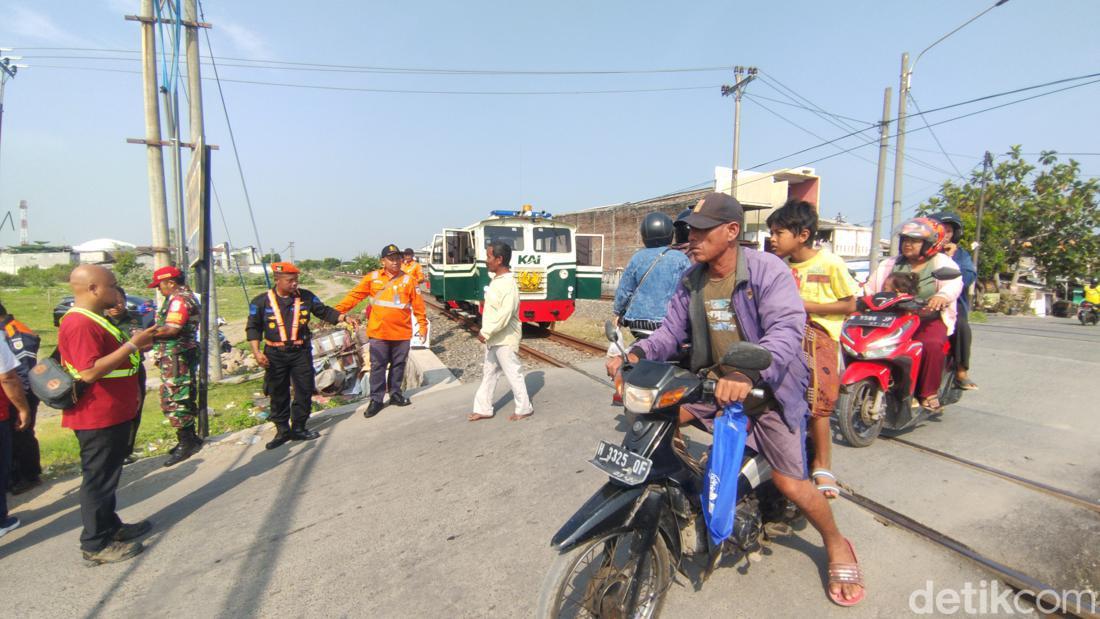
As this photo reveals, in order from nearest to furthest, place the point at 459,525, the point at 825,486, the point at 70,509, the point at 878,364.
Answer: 1. the point at 825,486
2. the point at 459,525
3. the point at 70,509
4. the point at 878,364

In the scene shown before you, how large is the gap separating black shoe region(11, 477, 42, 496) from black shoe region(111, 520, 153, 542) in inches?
72.0

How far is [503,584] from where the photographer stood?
97.0 inches

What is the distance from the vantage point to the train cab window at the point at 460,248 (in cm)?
1114

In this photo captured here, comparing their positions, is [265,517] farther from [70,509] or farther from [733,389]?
[733,389]

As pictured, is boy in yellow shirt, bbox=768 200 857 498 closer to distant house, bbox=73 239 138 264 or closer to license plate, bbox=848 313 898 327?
license plate, bbox=848 313 898 327

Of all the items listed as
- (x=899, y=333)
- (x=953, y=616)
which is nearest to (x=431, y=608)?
(x=953, y=616)

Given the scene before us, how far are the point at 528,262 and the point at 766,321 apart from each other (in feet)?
28.7

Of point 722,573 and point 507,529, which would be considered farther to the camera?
point 507,529

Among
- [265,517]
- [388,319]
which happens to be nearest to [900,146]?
[388,319]

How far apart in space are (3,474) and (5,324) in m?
1.51

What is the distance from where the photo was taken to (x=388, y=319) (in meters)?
5.54

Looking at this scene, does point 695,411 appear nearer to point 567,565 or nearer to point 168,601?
point 567,565

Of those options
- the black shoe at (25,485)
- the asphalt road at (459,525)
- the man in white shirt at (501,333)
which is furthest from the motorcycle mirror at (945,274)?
the black shoe at (25,485)

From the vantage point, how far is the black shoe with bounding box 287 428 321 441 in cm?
490
